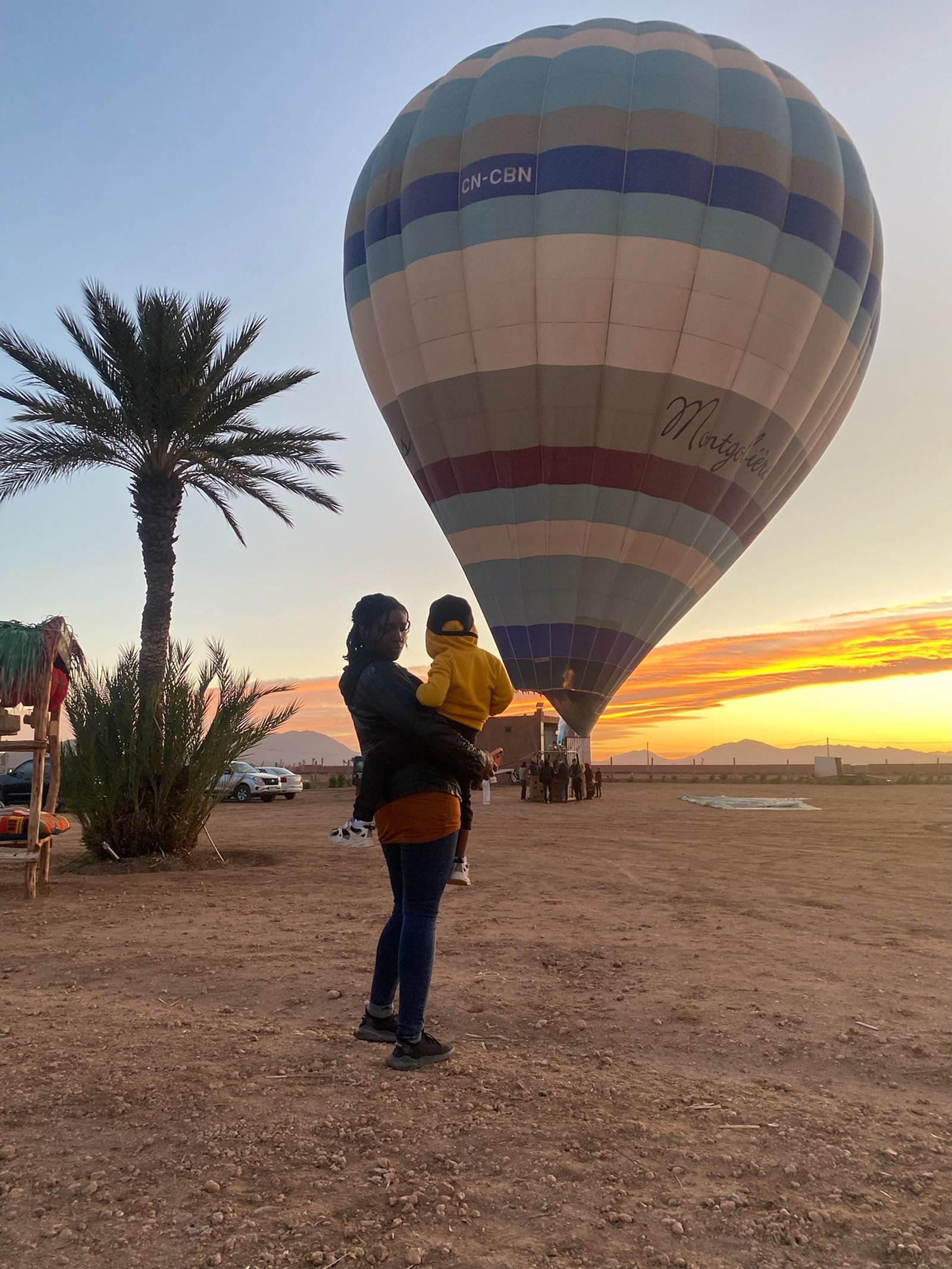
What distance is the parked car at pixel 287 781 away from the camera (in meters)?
26.9

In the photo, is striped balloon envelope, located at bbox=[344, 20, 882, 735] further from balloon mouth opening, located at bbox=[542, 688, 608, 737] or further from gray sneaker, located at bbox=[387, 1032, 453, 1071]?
gray sneaker, located at bbox=[387, 1032, 453, 1071]

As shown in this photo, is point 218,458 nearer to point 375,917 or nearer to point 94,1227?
point 375,917

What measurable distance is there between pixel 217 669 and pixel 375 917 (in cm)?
530

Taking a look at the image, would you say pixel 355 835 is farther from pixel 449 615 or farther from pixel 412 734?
pixel 449 615

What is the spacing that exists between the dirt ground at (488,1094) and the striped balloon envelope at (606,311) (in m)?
12.7

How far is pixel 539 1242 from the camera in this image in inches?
84.9

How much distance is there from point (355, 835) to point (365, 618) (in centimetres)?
92

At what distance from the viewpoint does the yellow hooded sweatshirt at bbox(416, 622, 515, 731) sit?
336 cm

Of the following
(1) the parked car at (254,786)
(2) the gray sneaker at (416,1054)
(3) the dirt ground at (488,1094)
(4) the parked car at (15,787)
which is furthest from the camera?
(1) the parked car at (254,786)

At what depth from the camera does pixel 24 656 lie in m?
7.80

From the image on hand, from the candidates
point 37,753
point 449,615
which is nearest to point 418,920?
point 449,615

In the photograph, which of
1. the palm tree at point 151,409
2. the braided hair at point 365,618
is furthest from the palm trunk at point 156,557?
Answer: the braided hair at point 365,618

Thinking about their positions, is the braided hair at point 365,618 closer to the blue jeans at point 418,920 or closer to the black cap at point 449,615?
the black cap at point 449,615

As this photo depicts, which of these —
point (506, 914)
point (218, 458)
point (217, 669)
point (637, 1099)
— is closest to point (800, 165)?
point (218, 458)
